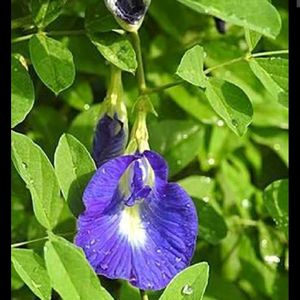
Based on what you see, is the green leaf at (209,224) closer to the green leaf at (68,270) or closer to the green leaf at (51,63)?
the green leaf at (51,63)

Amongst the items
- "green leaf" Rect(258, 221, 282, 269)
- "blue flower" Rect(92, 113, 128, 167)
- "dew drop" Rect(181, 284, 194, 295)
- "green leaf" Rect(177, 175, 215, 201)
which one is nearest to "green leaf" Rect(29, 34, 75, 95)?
"blue flower" Rect(92, 113, 128, 167)

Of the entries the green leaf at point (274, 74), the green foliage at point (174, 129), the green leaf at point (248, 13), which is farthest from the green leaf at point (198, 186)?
the green leaf at point (248, 13)

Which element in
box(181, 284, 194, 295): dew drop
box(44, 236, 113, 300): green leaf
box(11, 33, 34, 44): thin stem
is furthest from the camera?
box(11, 33, 34, 44): thin stem

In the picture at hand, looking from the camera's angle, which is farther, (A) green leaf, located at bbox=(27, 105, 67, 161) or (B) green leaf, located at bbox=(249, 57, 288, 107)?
(A) green leaf, located at bbox=(27, 105, 67, 161)

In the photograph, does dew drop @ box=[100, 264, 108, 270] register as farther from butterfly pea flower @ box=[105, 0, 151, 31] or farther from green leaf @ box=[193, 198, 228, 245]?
green leaf @ box=[193, 198, 228, 245]

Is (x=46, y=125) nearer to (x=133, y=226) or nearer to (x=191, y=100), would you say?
(x=191, y=100)
